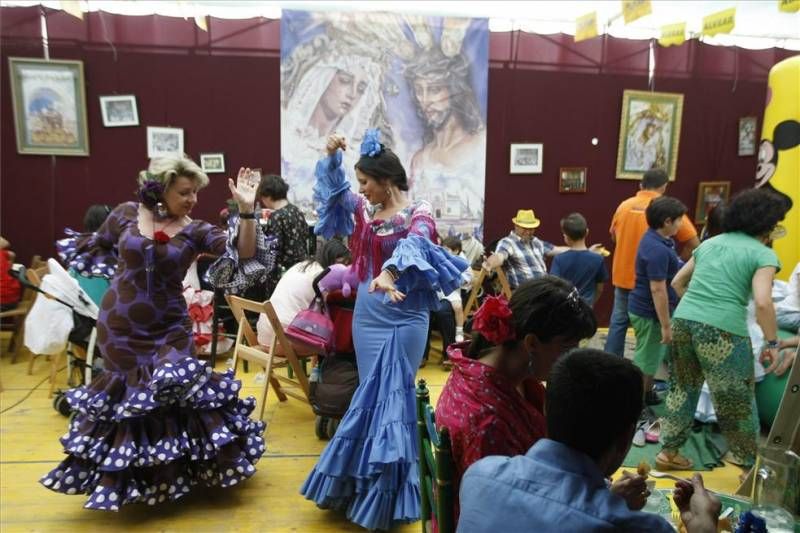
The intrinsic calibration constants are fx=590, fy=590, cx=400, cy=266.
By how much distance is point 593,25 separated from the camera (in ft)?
18.1

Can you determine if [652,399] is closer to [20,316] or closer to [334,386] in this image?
[334,386]

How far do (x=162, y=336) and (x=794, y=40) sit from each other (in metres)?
7.63

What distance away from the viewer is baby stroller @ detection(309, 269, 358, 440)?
3219 mm

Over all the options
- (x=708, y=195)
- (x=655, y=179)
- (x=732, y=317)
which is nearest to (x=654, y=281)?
(x=732, y=317)

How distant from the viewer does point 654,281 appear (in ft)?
12.0

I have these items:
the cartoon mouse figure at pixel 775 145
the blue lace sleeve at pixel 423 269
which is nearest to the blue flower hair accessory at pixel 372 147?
the blue lace sleeve at pixel 423 269

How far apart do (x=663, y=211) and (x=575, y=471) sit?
297 cm

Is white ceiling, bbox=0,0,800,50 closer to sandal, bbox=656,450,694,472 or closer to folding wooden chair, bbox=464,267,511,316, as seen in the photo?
folding wooden chair, bbox=464,267,511,316

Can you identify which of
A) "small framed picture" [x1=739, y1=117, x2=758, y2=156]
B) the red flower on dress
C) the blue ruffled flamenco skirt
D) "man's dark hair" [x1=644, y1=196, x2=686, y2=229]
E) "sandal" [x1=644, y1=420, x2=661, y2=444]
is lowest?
"sandal" [x1=644, y1=420, x2=661, y2=444]

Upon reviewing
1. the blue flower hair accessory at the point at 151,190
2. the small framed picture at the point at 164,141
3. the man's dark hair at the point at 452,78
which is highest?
the man's dark hair at the point at 452,78

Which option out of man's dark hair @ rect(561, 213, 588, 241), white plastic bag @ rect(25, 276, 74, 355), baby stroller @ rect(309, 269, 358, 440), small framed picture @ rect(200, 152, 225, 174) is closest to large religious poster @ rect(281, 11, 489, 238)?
small framed picture @ rect(200, 152, 225, 174)

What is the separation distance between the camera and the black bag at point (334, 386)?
3209 millimetres

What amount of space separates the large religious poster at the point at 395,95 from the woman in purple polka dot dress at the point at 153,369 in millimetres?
3495

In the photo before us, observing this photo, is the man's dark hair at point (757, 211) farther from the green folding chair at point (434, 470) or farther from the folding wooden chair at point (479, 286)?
the folding wooden chair at point (479, 286)
